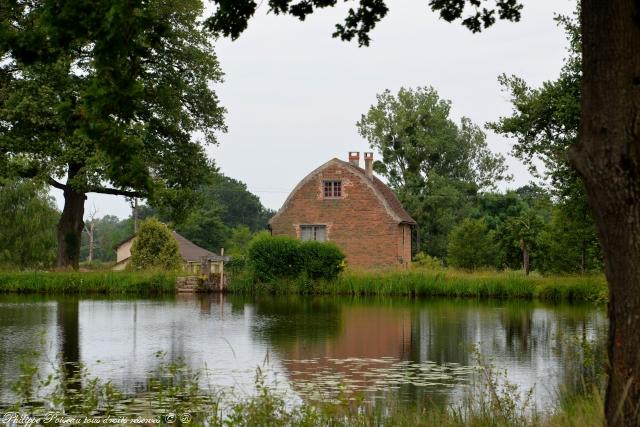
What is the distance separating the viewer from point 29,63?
8.08m

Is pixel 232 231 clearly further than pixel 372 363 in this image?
Yes

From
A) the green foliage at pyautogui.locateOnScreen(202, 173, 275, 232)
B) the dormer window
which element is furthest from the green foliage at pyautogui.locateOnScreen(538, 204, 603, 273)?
the green foliage at pyautogui.locateOnScreen(202, 173, 275, 232)

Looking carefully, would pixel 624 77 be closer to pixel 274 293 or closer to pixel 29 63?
pixel 29 63

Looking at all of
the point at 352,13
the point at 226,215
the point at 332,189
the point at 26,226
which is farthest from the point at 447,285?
the point at 226,215

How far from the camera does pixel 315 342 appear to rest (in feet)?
67.2

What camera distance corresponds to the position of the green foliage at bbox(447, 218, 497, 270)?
4866 cm

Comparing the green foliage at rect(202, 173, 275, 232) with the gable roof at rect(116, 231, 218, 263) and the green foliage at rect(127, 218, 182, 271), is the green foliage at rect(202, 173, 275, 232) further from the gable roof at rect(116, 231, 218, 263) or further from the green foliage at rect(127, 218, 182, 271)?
the green foliage at rect(127, 218, 182, 271)

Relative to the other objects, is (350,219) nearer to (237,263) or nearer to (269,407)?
(237,263)

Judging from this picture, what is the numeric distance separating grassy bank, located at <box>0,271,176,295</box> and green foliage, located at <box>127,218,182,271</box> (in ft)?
30.2

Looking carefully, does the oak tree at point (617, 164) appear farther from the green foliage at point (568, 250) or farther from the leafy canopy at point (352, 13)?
the green foliage at point (568, 250)

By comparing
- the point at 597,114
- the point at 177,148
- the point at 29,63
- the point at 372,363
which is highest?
the point at 177,148

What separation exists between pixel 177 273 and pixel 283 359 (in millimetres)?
26192

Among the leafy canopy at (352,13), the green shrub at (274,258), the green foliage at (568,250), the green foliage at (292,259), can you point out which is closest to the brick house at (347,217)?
the green foliage at (292,259)

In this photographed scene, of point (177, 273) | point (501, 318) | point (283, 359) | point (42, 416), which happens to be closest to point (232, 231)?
point (177, 273)
